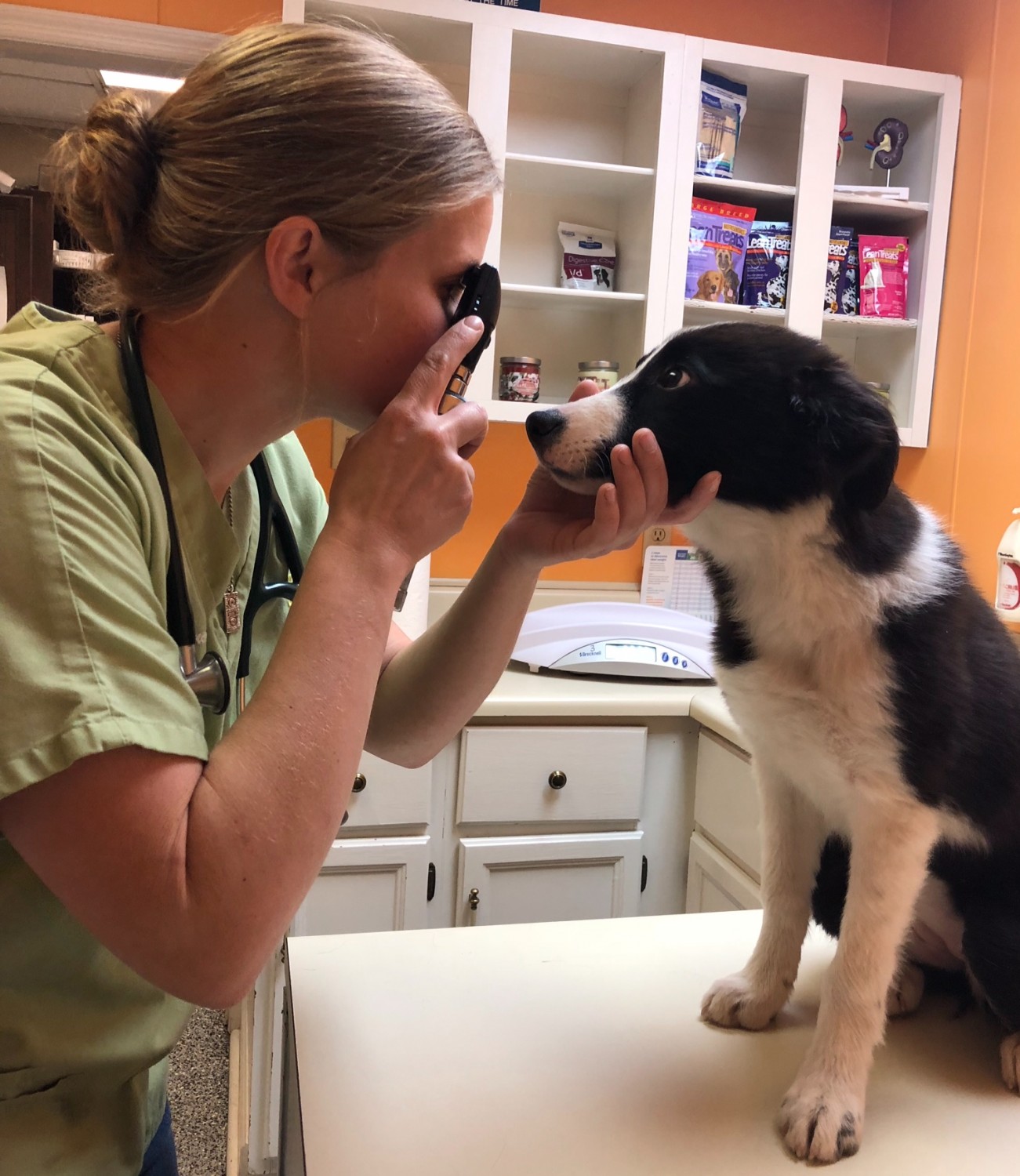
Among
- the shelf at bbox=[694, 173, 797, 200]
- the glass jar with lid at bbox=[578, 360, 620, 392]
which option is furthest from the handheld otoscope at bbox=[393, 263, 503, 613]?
the shelf at bbox=[694, 173, 797, 200]

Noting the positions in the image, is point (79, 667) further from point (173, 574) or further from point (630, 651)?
point (630, 651)

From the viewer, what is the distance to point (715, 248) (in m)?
2.21

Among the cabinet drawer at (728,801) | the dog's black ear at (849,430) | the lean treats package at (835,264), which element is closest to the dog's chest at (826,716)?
the dog's black ear at (849,430)

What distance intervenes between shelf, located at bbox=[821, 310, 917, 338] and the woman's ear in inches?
72.4

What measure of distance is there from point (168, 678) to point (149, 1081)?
1.18 ft

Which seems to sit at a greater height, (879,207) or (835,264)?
(879,207)

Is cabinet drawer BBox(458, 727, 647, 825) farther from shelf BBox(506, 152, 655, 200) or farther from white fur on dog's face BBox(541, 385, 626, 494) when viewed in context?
shelf BBox(506, 152, 655, 200)

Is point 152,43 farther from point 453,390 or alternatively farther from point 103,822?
point 103,822

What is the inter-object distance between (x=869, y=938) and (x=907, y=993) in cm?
18

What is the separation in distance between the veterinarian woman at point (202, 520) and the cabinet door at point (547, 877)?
1043mm

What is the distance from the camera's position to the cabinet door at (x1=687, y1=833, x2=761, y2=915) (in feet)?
5.47

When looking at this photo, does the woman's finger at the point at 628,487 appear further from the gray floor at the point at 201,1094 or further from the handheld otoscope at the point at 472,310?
the gray floor at the point at 201,1094

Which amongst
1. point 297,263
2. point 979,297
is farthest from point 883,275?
point 297,263

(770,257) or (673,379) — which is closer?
(673,379)
